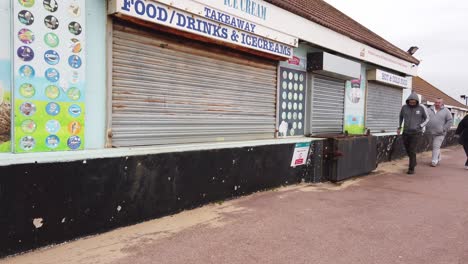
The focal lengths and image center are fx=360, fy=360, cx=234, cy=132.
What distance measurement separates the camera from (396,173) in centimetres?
880

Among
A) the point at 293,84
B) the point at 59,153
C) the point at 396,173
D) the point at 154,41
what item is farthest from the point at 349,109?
the point at 59,153

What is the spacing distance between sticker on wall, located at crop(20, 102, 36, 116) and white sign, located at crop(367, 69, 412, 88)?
931 centimetres

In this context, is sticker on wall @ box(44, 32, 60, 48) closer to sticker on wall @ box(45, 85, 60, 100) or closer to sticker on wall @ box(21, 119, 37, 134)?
sticker on wall @ box(45, 85, 60, 100)

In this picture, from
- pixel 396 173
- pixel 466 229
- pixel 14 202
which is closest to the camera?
pixel 14 202

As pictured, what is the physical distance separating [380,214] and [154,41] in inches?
154

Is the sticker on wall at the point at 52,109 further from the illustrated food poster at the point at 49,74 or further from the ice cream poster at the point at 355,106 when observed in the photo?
the ice cream poster at the point at 355,106

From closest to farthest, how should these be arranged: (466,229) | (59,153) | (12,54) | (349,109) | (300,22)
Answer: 1. (12,54)
2. (59,153)
3. (466,229)
4. (300,22)
5. (349,109)

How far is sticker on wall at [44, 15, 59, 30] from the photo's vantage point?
3688 mm

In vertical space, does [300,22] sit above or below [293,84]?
above

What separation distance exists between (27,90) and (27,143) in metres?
0.53

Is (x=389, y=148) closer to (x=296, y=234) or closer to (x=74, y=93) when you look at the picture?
(x=296, y=234)

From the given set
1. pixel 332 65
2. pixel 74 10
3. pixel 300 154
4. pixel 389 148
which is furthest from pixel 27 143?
pixel 389 148

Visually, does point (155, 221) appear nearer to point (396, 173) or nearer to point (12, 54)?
point (12, 54)

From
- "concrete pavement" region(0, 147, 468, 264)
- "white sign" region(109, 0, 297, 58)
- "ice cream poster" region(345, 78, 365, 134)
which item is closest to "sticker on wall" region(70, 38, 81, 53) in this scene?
"white sign" region(109, 0, 297, 58)
